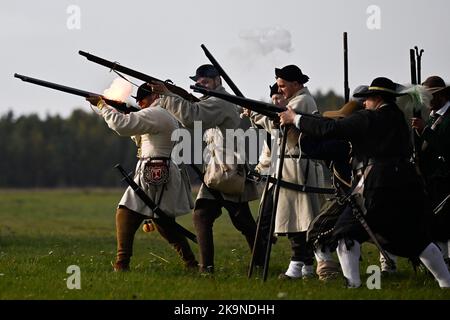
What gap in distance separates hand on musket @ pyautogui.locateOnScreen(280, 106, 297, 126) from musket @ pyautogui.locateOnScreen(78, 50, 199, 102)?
Result: 1768 millimetres

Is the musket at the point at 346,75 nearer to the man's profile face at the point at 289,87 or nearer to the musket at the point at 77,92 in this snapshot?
the man's profile face at the point at 289,87

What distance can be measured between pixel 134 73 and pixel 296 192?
2420mm

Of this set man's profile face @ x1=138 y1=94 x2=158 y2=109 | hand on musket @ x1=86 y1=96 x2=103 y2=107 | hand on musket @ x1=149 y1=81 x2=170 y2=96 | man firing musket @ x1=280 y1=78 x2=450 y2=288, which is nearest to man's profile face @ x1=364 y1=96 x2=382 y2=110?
man firing musket @ x1=280 y1=78 x2=450 y2=288

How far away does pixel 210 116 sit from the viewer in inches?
440

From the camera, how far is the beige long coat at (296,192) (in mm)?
10781

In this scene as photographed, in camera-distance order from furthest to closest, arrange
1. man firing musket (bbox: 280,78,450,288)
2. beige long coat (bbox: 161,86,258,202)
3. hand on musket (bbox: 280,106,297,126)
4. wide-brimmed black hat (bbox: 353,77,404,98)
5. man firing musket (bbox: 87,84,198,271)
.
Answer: man firing musket (bbox: 87,84,198,271) → beige long coat (bbox: 161,86,258,202) → hand on musket (bbox: 280,106,297,126) → wide-brimmed black hat (bbox: 353,77,404,98) → man firing musket (bbox: 280,78,450,288)

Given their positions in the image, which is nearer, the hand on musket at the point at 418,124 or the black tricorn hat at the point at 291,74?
the black tricorn hat at the point at 291,74

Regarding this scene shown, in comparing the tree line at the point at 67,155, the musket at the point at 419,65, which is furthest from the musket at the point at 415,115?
the tree line at the point at 67,155

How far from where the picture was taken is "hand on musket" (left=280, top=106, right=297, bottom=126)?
966cm

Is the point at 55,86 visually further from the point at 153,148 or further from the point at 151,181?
the point at 151,181

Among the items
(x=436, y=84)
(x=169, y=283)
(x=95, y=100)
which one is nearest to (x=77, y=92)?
(x=95, y=100)

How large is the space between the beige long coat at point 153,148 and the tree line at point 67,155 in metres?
104

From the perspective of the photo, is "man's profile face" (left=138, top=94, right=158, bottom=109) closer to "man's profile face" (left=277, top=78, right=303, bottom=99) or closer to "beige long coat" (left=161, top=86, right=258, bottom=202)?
"beige long coat" (left=161, top=86, right=258, bottom=202)
